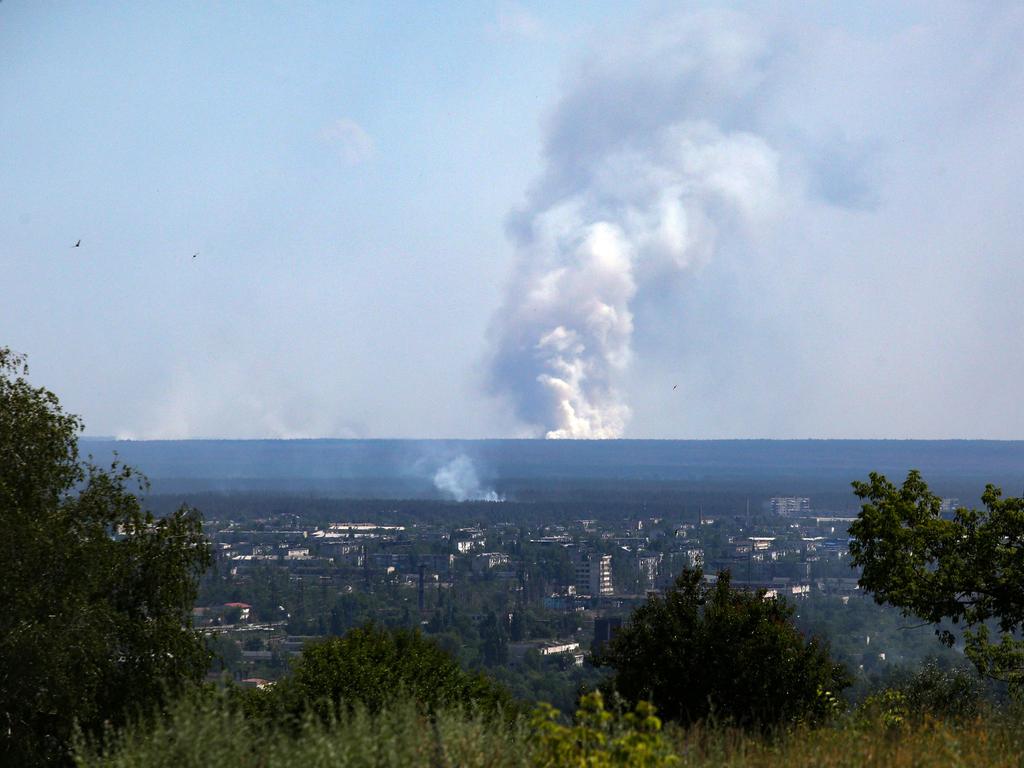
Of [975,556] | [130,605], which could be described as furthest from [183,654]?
[975,556]

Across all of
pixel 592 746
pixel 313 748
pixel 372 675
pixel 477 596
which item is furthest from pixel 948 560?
pixel 477 596

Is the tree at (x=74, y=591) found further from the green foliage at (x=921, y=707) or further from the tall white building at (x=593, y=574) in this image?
the tall white building at (x=593, y=574)

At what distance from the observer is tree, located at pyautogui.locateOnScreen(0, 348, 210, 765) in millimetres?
18547

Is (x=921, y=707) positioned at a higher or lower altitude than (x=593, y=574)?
higher

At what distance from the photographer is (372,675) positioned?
24.0m

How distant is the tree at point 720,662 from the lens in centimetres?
2144

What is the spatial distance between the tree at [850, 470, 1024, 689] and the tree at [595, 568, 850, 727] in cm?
192

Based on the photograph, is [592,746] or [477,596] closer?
[592,746]

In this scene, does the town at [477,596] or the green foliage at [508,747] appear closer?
the green foliage at [508,747]

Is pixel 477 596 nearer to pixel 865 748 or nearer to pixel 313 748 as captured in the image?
pixel 865 748

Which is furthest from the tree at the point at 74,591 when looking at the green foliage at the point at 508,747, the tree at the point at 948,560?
the tree at the point at 948,560

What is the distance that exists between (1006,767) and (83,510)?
54.3 ft

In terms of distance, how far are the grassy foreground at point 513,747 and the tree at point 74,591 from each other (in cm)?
691

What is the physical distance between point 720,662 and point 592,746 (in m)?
12.6
